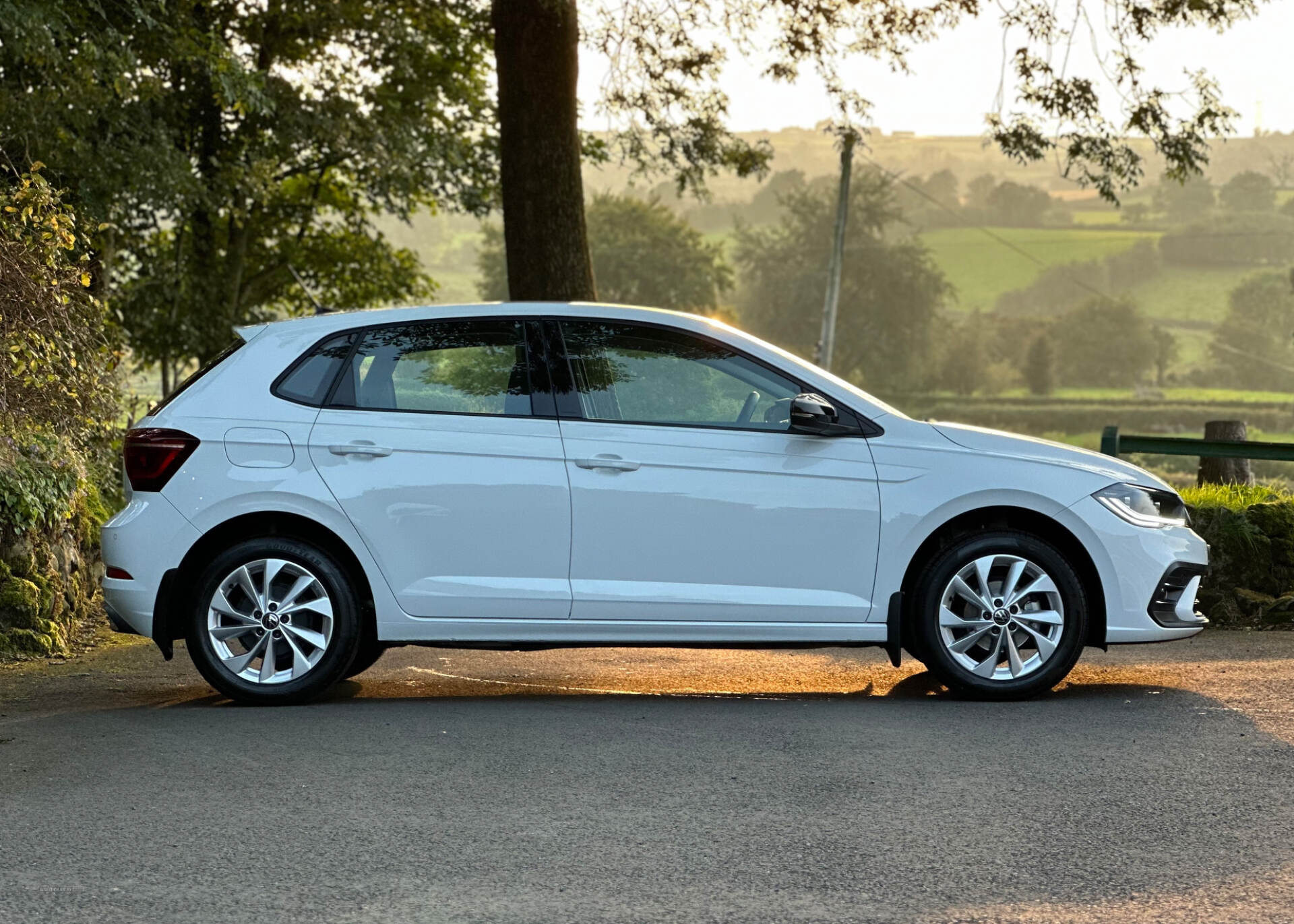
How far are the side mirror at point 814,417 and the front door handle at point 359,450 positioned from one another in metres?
1.83

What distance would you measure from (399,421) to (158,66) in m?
14.6

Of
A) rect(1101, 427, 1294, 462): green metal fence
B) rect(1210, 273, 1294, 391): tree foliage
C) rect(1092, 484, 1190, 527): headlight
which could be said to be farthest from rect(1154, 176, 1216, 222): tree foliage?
rect(1092, 484, 1190, 527): headlight

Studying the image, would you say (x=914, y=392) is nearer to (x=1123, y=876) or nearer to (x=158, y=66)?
(x=158, y=66)

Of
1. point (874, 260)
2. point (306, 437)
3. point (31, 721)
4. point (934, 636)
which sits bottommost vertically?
point (31, 721)

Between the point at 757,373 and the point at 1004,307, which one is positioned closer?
the point at 757,373

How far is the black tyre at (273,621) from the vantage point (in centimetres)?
744

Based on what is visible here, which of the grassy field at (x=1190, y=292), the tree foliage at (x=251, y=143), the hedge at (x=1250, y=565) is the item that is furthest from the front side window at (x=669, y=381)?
the grassy field at (x=1190, y=292)

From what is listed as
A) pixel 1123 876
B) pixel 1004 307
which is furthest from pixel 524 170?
pixel 1004 307

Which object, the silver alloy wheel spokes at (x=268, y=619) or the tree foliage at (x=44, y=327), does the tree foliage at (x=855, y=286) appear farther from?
the silver alloy wheel spokes at (x=268, y=619)

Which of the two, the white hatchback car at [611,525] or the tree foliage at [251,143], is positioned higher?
the tree foliage at [251,143]

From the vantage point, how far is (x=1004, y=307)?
165 meters

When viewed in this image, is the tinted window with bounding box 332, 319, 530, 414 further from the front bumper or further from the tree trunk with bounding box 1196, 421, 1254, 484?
the tree trunk with bounding box 1196, 421, 1254, 484

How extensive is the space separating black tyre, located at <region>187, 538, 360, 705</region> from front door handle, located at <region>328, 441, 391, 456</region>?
1.49 ft

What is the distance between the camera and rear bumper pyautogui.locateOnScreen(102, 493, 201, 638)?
24.5 feet
